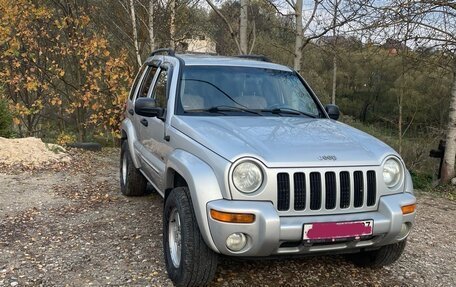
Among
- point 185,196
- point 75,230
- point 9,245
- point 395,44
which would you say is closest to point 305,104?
point 185,196

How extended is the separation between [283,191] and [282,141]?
443 millimetres

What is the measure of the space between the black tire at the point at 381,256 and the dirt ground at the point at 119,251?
77mm

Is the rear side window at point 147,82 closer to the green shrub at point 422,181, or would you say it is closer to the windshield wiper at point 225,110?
the windshield wiper at point 225,110

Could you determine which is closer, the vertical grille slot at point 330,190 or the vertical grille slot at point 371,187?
the vertical grille slot at point 330,190

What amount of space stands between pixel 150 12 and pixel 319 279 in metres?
8.82

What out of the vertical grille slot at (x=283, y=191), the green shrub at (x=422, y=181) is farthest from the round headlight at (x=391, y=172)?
the green shrub at (x=422, y=181)

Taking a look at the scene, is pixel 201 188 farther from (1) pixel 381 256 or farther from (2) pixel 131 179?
(2) pixel 131 179

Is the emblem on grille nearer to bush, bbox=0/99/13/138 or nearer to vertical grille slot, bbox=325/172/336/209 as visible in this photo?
vertical grille slot, bbox=325/172/336/209

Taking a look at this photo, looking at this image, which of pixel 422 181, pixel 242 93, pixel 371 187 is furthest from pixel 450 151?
pixel 371 187

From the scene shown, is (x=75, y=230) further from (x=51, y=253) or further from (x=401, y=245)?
(x=401, y=245)

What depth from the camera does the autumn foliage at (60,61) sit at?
12.6 metres

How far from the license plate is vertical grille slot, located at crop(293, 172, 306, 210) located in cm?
15

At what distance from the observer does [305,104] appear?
4707 mm

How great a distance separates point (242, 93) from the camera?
446 cm
